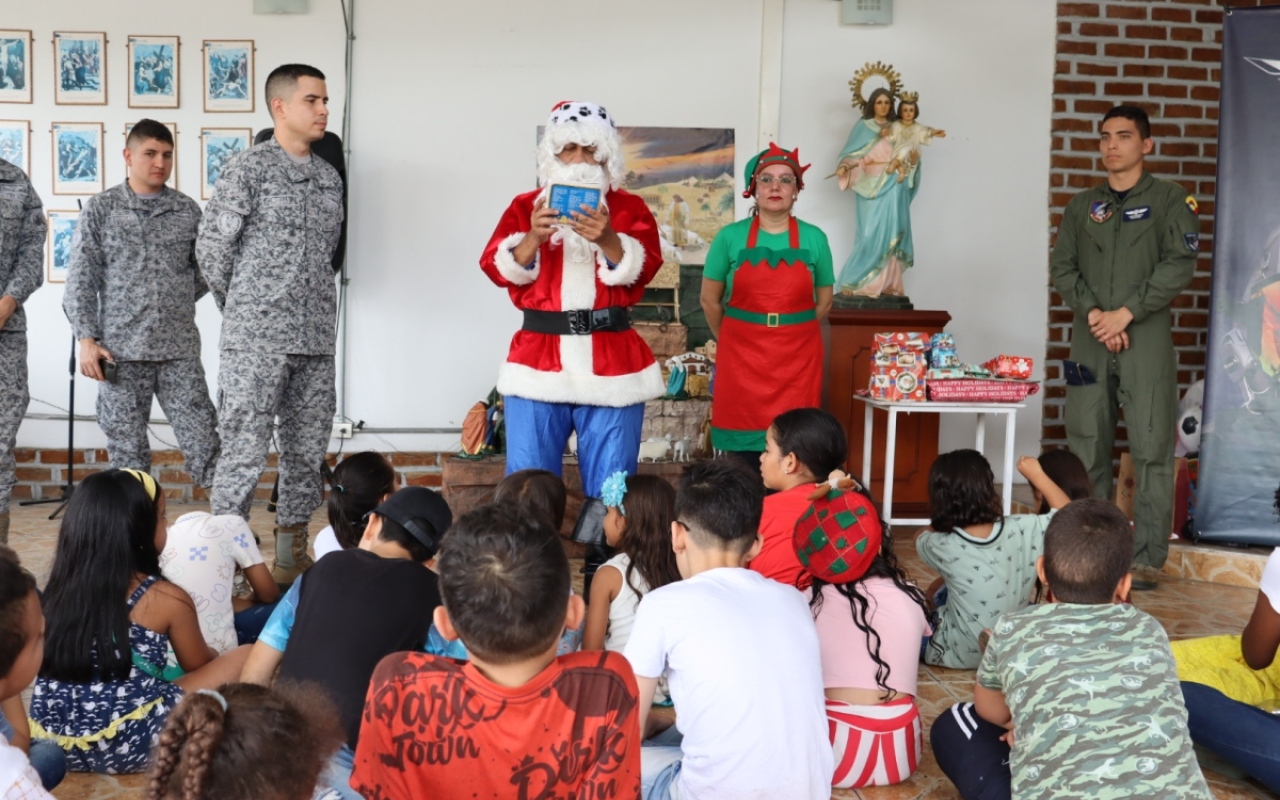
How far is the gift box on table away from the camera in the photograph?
453 centimetres

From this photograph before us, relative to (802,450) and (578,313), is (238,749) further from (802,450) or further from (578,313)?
(578,313)

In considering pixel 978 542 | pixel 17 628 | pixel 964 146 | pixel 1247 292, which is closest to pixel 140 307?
pixel 17 628

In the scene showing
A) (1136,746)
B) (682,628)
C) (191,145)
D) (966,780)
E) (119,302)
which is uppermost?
(191,145)

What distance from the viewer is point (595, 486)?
312 cm

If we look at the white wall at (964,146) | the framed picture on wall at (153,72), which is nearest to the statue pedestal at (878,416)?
the white wall at (964,146)

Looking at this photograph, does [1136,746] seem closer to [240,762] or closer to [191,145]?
[240,762]

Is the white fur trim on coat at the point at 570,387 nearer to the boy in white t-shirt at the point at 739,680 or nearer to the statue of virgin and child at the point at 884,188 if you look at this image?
the boy in white t-shirt at the point at 739,680

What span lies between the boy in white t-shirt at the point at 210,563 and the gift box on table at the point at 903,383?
8.88 feet

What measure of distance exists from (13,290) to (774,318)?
2.55 meters

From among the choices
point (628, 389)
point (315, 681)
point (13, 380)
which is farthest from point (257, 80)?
point (315, 681)

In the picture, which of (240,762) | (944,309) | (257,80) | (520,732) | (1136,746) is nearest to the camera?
(240,762)

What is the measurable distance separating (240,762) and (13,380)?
2941 mm

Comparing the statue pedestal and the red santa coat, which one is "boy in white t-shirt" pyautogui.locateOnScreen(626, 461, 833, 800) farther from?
the statue pedestal

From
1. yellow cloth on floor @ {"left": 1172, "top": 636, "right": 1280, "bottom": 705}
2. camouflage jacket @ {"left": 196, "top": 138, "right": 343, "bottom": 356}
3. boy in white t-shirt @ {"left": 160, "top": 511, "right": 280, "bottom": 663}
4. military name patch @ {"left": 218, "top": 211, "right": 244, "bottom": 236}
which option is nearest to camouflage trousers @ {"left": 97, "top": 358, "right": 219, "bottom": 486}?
camouflage jacket @ {"left": 196, "top": 138, "right": 343, "bottom": 356}
